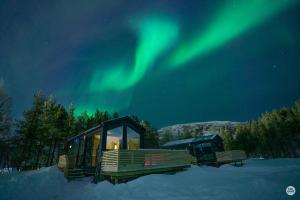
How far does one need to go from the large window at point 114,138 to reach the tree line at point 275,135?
61098mm

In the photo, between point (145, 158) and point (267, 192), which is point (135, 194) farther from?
point (267, 192)

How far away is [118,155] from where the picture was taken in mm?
14953

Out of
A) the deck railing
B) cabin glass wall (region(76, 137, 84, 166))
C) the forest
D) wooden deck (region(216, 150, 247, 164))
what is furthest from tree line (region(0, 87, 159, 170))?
wooden deck (region(216, 150, 247, 164))

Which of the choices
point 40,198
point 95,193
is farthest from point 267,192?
point 40,198

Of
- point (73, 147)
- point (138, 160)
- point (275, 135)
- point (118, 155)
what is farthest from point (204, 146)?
point (275, 135)

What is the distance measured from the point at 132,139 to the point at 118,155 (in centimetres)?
788

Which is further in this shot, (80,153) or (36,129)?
(36,129)

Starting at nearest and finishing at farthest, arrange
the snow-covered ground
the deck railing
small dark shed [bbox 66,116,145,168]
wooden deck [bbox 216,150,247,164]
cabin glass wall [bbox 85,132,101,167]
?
the snow-covered ground, the deck railing, small dark shed [bbox 66,116,145,168], cabin glass wall [bbox 85,132,101,167], wooden deck [bbox 216,150,247,164]

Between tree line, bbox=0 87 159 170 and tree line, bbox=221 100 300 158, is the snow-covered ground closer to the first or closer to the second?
tree line, bbox=0 87 159 170

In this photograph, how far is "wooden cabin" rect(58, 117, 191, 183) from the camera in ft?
50.2

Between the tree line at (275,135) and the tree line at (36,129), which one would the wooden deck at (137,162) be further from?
the tree line at (275,135)

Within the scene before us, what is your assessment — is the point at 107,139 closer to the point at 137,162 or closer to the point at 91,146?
the point at 91,146

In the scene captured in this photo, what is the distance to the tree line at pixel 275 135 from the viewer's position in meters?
61.6

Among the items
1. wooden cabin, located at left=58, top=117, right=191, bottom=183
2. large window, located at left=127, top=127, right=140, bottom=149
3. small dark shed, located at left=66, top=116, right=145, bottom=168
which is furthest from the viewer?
large window, located at left=127, top=127, right=140, bottom=149
